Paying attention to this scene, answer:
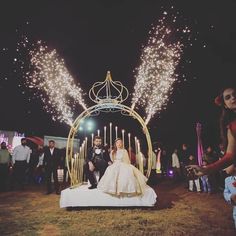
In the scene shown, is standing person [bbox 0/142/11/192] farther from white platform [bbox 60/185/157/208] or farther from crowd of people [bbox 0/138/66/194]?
white platform [bbox 60/185/157/208]

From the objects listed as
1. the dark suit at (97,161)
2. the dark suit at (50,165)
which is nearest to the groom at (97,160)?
the dark suit at (97,161)

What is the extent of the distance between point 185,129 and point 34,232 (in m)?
21.3

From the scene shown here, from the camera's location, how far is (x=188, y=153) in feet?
39.3

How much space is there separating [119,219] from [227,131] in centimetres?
448

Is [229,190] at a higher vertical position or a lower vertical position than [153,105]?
lower

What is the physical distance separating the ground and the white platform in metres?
0.15

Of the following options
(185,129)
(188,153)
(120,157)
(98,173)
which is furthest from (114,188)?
(185,129)

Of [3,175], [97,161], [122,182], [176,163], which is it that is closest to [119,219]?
[122,182]

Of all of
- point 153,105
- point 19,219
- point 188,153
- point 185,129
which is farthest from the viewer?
point 185,129

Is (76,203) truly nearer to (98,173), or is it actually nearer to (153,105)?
(98,173)

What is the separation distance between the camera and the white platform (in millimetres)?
7039

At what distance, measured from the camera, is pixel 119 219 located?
610cm

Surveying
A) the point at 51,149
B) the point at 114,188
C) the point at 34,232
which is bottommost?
the point at 34,232

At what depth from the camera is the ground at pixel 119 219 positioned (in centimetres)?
523
